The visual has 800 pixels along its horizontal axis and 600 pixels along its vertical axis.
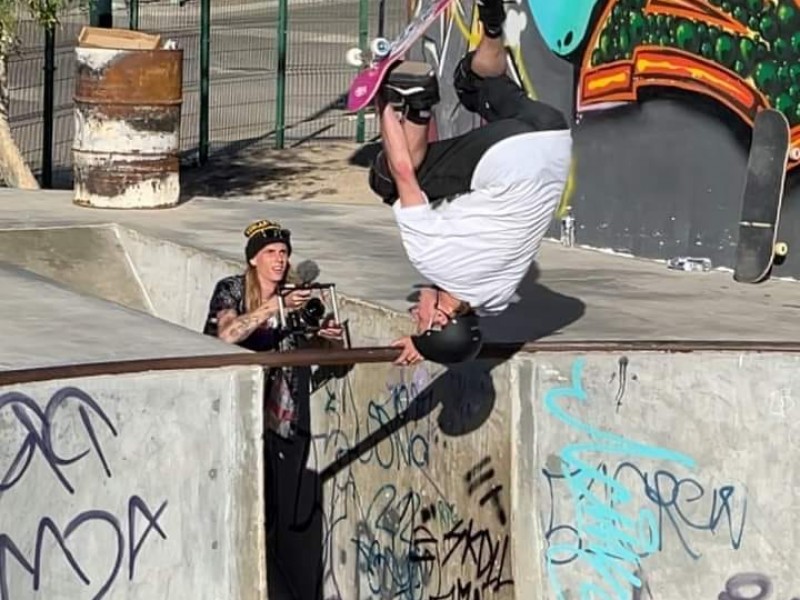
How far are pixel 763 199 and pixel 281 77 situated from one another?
10.0m

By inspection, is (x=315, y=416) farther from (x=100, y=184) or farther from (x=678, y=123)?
(x=100, y=184)

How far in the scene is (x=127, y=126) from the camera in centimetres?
1192

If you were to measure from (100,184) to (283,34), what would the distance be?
23.2ft

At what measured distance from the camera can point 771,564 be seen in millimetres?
7309

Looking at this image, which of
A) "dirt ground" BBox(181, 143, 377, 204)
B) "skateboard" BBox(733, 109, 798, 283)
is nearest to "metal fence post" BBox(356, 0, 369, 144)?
"dirt ground" BBox(181, 143, 377, 204)

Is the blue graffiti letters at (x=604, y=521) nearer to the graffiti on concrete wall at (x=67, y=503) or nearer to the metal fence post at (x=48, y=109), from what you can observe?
the graffiti on concrete wall at (x=67, y=503)

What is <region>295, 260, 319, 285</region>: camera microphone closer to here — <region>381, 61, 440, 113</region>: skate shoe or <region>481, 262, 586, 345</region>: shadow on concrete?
<region>481, 262, 586, 345</region>: shadow on concrete

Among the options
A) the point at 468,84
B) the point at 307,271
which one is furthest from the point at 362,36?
the point at 468,84

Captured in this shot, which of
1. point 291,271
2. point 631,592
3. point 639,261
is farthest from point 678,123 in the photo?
point 631,592

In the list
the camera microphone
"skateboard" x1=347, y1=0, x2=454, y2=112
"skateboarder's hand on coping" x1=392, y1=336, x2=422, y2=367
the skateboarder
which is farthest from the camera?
the camera microphone

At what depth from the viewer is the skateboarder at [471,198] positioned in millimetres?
5895

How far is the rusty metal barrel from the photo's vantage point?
11.8m

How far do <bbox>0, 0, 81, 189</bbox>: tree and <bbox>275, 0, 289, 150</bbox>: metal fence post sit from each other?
4.81 meters

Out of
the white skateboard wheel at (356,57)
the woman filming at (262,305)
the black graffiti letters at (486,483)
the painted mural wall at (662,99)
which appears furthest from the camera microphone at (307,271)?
the white skateboard wheel at (356,57)
